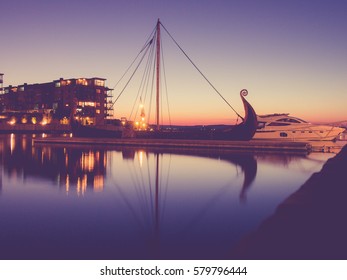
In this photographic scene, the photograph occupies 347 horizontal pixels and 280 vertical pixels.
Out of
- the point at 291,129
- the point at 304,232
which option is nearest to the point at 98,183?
the point at 304,232

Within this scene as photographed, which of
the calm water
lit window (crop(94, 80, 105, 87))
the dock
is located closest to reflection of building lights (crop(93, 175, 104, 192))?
the calm water

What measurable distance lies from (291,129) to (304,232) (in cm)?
4015

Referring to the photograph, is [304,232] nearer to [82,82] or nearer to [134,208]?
[134,208]

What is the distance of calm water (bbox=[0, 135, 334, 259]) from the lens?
7984 mm

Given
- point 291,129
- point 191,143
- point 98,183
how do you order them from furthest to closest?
point 291,129
point 191,143
point 98,183

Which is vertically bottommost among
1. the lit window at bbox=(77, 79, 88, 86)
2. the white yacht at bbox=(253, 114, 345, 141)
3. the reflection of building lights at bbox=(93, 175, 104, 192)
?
the reflection of building lights at bbox=(93, 175, 104, 192)

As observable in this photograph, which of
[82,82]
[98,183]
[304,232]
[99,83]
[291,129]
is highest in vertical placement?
[99,83]

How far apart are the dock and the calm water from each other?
36.9 feet

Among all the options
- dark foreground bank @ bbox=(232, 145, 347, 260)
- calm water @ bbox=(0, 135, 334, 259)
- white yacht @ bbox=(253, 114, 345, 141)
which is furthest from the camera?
white yacht @ bbox=(253, 114, 345, 141)

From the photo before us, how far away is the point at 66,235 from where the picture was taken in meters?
8.95

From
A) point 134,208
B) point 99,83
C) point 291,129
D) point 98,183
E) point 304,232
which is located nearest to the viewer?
point 304,232

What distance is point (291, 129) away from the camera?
45.0 m

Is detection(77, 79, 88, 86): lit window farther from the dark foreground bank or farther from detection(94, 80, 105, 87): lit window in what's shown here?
the dark foreground bank

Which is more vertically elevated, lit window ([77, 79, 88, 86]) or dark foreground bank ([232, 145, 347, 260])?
lit window ([77, 79, 88, 86])
